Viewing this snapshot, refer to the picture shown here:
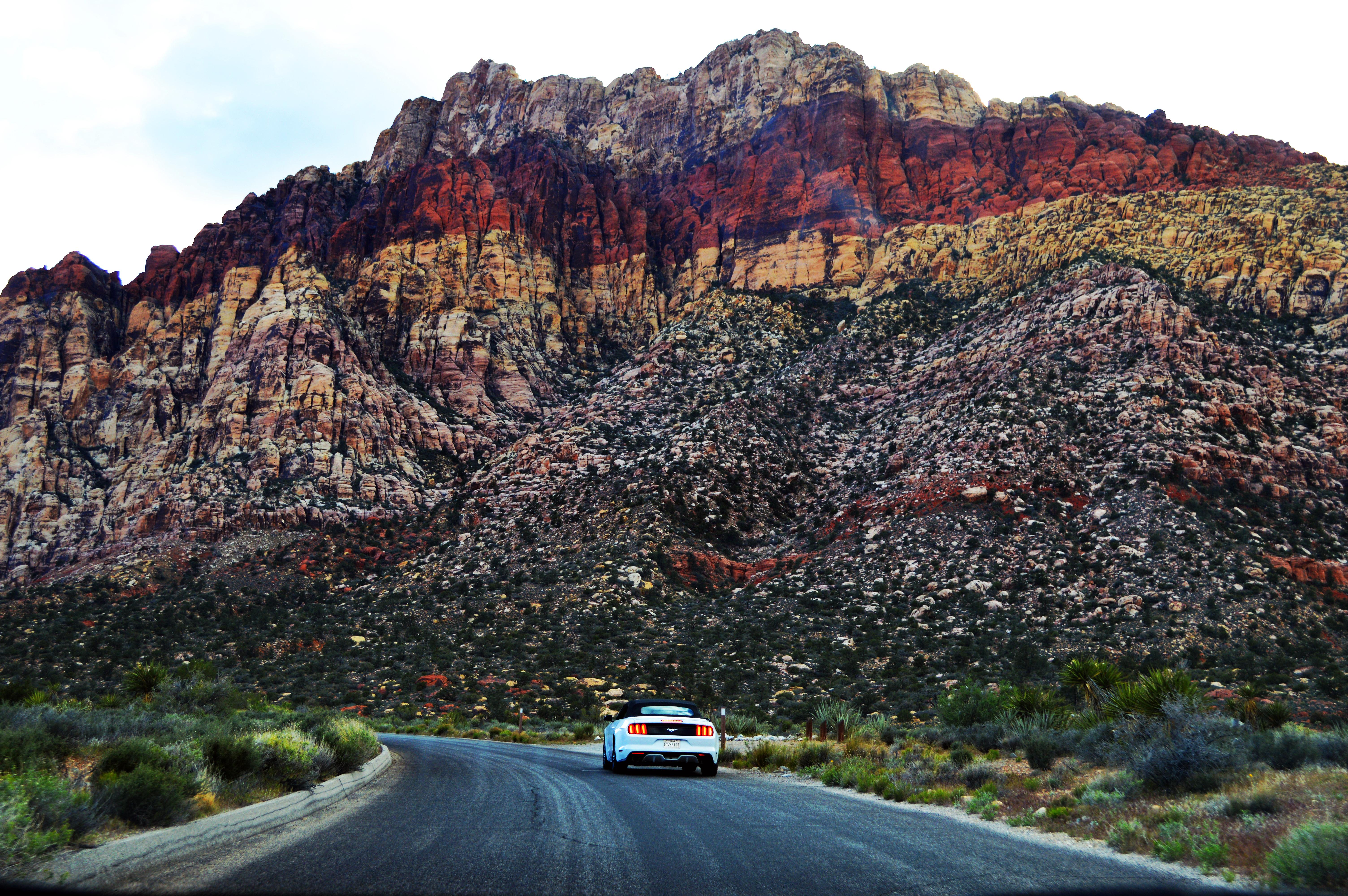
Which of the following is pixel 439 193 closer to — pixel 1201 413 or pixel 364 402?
pixel 364 402

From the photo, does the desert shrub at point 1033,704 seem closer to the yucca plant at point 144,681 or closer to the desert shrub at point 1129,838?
the desert shrub at point 1129,838

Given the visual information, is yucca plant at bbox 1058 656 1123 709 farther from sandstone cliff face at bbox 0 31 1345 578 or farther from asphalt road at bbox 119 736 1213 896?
sandstone cliff face at bbox 0 31 1345 578

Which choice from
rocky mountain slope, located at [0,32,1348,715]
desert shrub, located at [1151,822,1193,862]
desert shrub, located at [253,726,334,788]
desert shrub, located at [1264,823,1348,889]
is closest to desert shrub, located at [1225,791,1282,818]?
desert shrub, located at [1151,822,1193,862]

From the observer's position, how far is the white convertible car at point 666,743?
15.5 metres

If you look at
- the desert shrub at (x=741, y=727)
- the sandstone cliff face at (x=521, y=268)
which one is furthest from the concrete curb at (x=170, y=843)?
A: the sandstone cliff face at (x=521, y=268)

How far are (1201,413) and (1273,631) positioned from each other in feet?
55.4

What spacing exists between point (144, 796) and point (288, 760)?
3479 mm

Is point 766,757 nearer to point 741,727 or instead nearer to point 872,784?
point 872,784

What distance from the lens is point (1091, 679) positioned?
2009 centimetres

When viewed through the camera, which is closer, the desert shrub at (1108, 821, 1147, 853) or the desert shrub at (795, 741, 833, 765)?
the desert shrub at (1108, 821, 1147, 853)

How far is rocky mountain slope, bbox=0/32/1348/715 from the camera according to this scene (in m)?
37.7

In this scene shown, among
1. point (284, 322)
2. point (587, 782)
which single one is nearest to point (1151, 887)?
point (587, 782)

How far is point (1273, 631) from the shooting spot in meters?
31.9

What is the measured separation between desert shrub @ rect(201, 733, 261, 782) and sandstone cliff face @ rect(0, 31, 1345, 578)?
2126 inches
